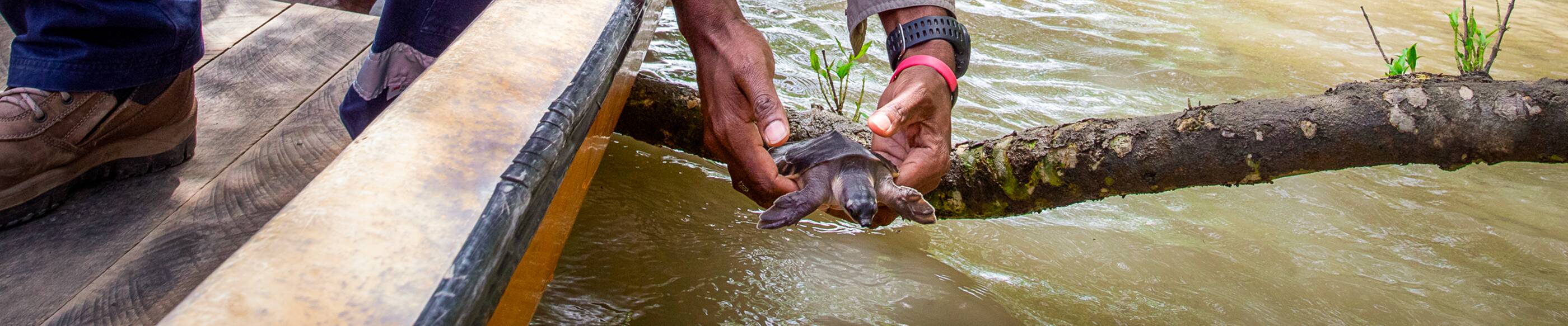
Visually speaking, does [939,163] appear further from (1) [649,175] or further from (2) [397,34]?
(1) [649,175]

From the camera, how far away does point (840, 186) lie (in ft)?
4.27

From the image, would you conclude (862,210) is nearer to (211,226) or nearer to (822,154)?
(822,154)

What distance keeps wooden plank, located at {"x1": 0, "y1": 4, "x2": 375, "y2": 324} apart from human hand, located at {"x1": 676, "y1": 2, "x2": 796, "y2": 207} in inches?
30.3

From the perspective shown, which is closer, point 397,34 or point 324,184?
point 324,184

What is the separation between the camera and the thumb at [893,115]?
1282 mm

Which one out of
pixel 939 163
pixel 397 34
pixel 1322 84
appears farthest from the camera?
pixel 1322 84

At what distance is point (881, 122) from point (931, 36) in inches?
14.9

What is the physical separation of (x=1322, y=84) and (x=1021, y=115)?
160 centimetres

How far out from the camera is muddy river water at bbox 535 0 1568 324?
192 cm

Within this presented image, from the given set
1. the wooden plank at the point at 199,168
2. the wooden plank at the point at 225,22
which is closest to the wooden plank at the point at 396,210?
the wooden plank at the point at 199,168

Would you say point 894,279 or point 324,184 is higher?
point 324,184

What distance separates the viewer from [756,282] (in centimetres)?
196

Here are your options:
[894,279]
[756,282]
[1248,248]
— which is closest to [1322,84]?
[1248,248]

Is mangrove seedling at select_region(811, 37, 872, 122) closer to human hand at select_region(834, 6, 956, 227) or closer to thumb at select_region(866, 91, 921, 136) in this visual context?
human hand at select_region(834, 6, 956, 227)
